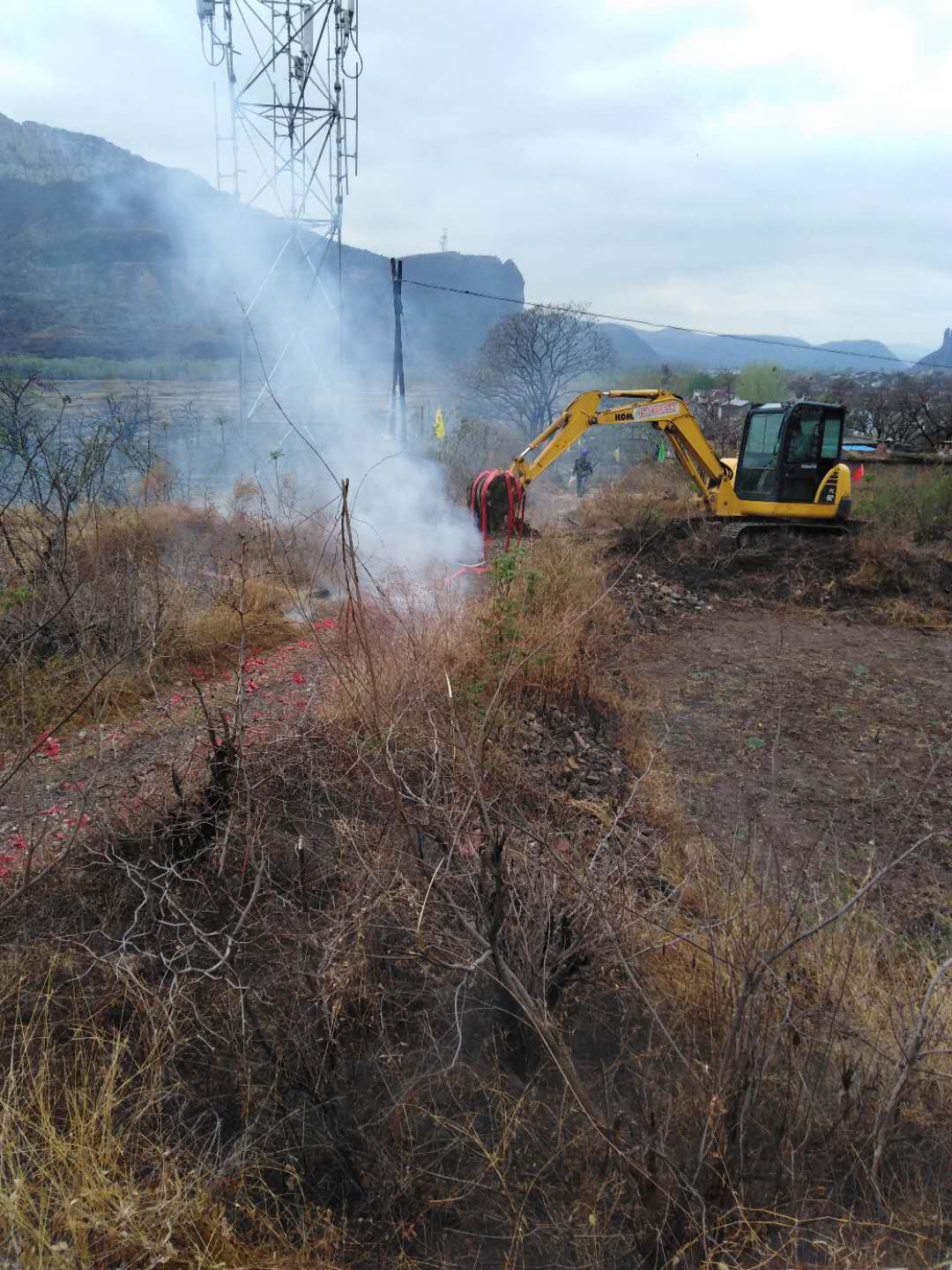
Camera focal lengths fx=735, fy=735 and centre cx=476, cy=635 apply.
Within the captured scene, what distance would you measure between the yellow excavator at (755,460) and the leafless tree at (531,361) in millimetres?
15656

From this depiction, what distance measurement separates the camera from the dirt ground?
3.99 meters

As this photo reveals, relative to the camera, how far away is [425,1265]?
1.89m

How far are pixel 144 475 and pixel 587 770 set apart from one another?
879cm

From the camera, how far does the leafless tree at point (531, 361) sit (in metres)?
25.9

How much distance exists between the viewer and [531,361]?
2584 centimetres

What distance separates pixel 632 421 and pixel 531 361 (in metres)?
16.7

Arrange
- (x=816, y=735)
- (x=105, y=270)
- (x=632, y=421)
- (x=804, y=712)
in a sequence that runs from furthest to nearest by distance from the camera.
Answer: (x=105, y=270), (x=632, y=421), (x=804, y=712), (x=816, y=735)

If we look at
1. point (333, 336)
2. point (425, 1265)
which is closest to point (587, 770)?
point (425, 1265)

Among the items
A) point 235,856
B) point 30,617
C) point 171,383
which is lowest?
point 235,856

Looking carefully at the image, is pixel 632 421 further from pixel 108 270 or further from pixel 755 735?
pixel 108 270

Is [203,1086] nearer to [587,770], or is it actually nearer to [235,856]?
[235,856]

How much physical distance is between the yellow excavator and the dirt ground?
8.08 ft

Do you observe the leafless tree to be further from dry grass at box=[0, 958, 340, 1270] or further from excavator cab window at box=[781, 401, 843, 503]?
dry grass at box=[0, 958, 340, 1270]

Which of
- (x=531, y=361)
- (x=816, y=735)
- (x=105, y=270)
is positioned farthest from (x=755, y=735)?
(x=105, y=270)
